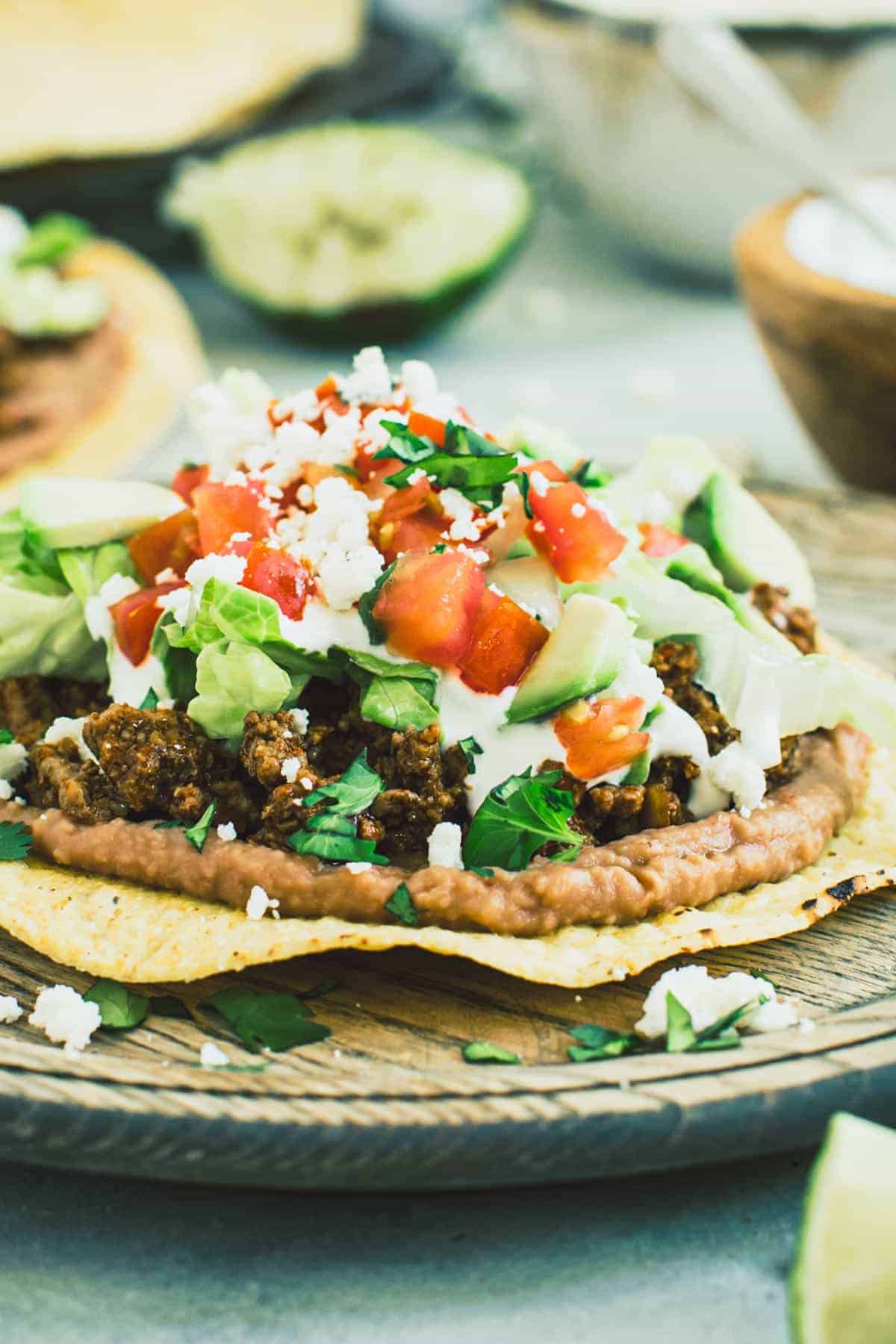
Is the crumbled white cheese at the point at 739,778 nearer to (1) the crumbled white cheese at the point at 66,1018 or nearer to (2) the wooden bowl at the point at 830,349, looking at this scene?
(1) the crumbled white cheese at the point at 66,1018

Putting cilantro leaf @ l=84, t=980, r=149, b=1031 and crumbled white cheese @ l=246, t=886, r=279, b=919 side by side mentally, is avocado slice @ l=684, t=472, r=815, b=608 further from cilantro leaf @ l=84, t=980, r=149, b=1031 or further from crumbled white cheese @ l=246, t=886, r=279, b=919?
cilantro leaf @ l=84, t=980, r=149, b=1031

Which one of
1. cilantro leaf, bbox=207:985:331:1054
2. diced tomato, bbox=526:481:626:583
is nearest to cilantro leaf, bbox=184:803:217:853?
cilantro leaf, bbox=207:985:331:1054

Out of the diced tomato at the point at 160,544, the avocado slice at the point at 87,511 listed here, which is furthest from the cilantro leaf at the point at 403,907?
the avocado slice at the point at 87,511

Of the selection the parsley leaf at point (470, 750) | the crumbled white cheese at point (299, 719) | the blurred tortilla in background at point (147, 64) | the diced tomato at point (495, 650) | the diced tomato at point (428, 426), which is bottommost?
the blurred tortilla in background at point (147, 64)

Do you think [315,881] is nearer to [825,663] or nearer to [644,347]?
[825,663]

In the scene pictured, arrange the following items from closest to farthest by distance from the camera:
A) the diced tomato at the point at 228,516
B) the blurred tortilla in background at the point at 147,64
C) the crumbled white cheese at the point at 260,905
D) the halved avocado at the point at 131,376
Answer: the crumbled white cheese at the point at 260,905 → the diced tomato at the point at 228,516 → the halved avocado at the point at 131,376 → the blurred tortilla in background at the point at 147,64

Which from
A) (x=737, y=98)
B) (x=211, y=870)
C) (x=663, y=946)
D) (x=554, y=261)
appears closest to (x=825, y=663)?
(x=663, y=946)
